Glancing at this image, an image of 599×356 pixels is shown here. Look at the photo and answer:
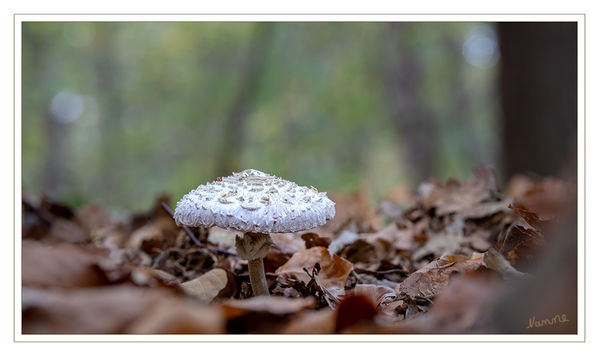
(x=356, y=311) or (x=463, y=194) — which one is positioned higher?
(x=463, y=194)

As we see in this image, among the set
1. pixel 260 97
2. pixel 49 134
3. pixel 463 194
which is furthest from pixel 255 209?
pixel 49 134

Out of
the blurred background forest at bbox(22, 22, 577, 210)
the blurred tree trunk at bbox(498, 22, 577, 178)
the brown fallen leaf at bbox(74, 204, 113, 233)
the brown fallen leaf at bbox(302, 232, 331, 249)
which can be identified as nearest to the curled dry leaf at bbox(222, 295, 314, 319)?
the brown fallen leaf at bbox(302, 232, 331, 249)

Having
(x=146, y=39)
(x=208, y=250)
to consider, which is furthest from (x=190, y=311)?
(x=146, y=39)

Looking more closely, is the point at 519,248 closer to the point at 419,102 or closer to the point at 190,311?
the point at 190,311

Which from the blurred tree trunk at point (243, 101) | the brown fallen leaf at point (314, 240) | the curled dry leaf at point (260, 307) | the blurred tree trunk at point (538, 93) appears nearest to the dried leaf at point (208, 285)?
the curled dry leaf at point (260, 307)

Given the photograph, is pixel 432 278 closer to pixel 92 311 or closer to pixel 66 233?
pixel 92 311

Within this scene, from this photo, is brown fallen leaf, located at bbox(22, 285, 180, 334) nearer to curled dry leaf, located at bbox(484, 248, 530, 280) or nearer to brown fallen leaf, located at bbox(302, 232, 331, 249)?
curled dry leaf, located at bbox(484, 248, 530, 280)

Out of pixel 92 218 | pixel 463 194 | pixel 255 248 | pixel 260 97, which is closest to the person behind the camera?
pixel 255 248
